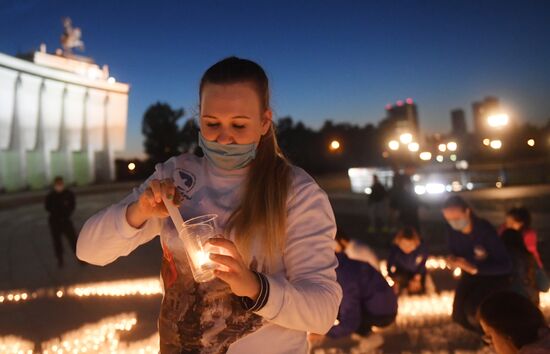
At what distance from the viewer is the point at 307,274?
148 cm

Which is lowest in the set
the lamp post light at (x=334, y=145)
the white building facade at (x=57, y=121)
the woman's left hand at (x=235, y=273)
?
the woman's left hand at (x=235, y=273)

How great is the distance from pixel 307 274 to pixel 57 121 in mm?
48418

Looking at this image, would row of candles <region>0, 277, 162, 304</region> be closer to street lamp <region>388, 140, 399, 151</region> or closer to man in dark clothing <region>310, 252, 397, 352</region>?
man in dark clothing <region>310, 252, 397, 352</region>

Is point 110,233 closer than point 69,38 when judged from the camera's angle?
Yes

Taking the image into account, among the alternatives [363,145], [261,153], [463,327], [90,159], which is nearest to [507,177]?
[463,327]

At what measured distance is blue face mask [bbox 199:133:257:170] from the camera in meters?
1.58

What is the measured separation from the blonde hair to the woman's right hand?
0.20 meters

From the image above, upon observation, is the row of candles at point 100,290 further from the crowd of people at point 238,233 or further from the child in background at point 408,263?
the crowd of people at point 238,233

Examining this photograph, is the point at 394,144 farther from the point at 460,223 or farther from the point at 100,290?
the point at 460,223

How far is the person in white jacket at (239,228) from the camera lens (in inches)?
59.4

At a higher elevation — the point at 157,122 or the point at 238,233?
the point at 157,122

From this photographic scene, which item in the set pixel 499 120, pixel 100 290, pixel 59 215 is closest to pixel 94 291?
pixel 100 290

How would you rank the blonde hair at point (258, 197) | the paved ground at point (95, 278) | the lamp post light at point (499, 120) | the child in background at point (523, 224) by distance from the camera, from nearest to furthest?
the blonde hair at point (258, 197) → the paved ground at point (95, 278) → the child in background at point (523, 224) → the lamp post light at point (499, 120)

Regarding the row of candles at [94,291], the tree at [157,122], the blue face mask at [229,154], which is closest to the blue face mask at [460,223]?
the blue face mask at [229,154]
